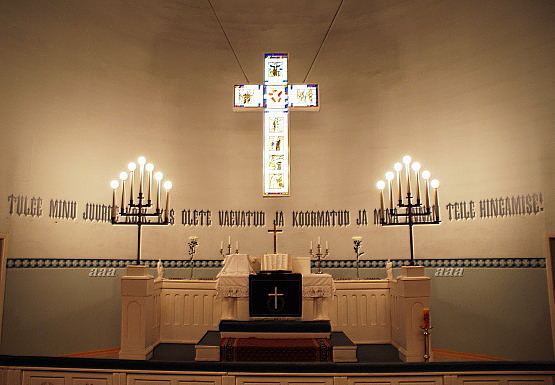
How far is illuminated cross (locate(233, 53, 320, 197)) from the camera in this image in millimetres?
9117

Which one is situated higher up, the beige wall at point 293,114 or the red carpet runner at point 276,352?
the beige wall at point 293,114

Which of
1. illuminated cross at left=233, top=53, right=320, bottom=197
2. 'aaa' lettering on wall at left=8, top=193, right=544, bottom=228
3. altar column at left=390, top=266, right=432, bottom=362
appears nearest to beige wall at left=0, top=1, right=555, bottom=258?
'aaa' lettering on wall at left=8, top=193, right=544, bottom=228

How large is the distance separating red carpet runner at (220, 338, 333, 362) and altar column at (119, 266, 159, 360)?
1.15m

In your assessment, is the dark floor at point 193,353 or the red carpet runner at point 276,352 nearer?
the red carpet runner at point 276,352

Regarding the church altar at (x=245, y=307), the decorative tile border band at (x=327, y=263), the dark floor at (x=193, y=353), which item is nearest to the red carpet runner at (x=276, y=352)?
the dark floor at (x=193, y=353)

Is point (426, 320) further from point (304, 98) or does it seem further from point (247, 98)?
point (247, 98)

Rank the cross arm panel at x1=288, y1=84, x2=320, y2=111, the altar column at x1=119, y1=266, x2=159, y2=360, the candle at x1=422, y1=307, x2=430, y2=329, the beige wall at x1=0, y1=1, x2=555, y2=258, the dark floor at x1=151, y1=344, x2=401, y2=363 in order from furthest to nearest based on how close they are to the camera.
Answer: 1. the cross arm panel at x1=288, y1=84, x2=320, y2=111
2. the beige wall at x1=0, y1=1, x2=555, y2=258
3. the dark floor at x1=151, y1=344, x2=401, y2=363
4. the altar column at x1=119, y1=266, x2=159, y2=360
5. the candle at x1=422, y1=307, x2=430, y2=329

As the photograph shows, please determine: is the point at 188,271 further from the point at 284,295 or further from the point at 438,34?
the point at 438,34

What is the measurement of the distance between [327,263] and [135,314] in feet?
14.4

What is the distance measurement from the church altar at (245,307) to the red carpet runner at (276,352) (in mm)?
897

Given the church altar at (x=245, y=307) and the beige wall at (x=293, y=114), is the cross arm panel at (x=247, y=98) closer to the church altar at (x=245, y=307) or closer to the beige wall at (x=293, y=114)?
the beige wall at (x=293, y=114)

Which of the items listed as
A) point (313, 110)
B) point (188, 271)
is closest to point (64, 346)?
point (188, 271)

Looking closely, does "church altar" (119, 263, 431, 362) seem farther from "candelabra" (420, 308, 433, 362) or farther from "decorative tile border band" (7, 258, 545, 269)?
"decorative tile border band" (7, 258, 545, 269)

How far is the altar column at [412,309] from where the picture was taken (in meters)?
6.04
